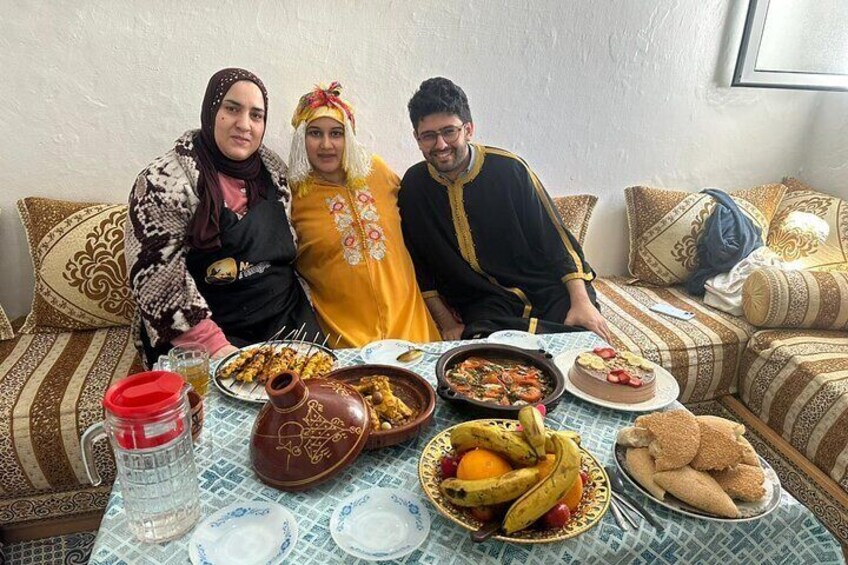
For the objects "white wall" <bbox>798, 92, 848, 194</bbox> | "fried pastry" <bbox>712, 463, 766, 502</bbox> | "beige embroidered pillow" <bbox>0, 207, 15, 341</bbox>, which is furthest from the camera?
"white wall" <bbox>798, 92, 848, 194</bbox>

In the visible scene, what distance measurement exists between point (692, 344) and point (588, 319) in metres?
0.47

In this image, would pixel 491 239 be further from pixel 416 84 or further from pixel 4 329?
pixel 4 329

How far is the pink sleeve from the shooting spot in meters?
1.60

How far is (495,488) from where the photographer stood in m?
0.79

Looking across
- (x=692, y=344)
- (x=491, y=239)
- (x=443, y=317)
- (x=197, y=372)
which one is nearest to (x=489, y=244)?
(x=491, y=239)

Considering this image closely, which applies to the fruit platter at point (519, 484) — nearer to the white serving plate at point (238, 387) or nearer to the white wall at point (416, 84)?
Result: the white serving plate at point (238, 387)

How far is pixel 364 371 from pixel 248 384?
27 centimetres

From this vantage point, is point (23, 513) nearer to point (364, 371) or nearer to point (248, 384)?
point (248, 384)

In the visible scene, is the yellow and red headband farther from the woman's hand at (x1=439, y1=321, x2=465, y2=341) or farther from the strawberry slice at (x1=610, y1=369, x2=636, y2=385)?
the strawberry slice at (x1=610, y1=369, x2=636, y2=385)

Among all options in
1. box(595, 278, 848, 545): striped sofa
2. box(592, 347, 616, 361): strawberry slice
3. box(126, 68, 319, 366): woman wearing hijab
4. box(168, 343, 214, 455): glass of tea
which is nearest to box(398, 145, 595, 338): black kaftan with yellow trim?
box(595, 278, 848, 545): striped sofa

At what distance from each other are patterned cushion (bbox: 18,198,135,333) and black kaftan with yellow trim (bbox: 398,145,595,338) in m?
1.09

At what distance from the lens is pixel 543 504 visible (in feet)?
2.55

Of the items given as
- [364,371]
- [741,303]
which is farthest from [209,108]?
[741,303]

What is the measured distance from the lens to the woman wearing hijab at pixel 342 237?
1.90m
